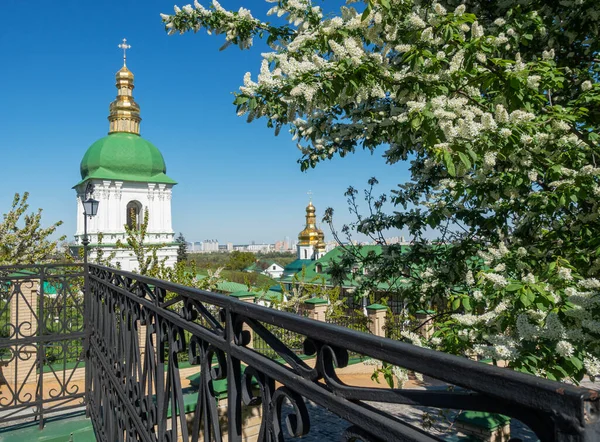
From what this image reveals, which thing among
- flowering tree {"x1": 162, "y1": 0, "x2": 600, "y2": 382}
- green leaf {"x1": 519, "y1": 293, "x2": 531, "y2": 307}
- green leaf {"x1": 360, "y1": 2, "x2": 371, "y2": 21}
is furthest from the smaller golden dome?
green leaf {"x1": 519, "y1": 293, "x2": 531, "y2": 307}

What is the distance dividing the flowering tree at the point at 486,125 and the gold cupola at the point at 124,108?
24.9 metres

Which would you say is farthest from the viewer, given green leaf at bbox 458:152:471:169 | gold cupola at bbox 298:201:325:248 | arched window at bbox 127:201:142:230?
gold cupola at bbox 298:201:325:248

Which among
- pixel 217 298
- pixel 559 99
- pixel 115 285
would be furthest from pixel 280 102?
pixel 559 99

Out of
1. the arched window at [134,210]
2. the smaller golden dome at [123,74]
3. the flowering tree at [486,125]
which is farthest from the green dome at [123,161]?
the flowering tree at [486,125]

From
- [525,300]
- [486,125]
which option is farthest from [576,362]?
[486,125]

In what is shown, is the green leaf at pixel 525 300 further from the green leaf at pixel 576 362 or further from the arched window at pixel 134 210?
the arched window at pixel 134 210

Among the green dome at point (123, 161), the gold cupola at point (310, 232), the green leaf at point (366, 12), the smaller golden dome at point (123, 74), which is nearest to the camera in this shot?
the green leaf at point (366, 12)

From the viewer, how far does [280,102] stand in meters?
3.10

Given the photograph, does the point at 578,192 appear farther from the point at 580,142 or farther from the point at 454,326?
the point at 454,326

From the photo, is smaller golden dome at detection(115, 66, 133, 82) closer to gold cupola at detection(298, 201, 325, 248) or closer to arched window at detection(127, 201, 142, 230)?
arched window at detection(127, 201, 142, 230)

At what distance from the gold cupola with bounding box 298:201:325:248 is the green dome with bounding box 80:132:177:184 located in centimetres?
1577

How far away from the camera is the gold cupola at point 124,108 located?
26922 mm

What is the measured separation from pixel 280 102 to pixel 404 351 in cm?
266

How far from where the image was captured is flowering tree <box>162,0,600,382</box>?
2.28 meters
